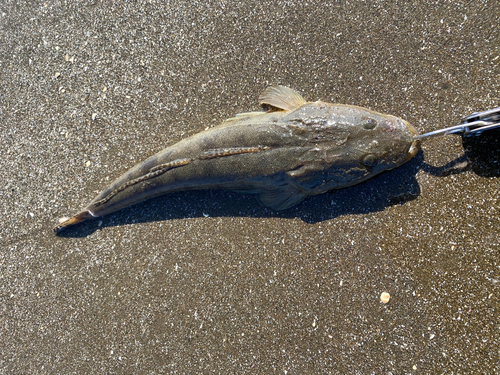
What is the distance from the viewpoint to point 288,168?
3080 mm

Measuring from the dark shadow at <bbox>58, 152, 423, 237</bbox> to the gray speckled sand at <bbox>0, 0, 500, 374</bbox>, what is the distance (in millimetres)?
20

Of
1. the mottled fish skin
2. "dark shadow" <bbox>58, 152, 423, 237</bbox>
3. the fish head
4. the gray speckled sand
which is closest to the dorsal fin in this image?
the mottled fish skin

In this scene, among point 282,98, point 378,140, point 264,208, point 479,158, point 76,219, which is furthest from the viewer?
point 76,219

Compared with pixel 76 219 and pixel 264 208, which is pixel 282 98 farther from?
pixel 76 219

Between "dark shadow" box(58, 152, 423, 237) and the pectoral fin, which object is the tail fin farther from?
the pectoral fin

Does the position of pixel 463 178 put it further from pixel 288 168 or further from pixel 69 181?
pixel 69 181

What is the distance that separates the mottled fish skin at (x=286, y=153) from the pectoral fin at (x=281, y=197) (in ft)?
0.04

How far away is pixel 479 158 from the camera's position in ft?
10.1

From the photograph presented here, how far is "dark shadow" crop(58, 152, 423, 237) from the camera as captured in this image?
10.6 ft

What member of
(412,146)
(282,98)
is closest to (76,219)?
(282,98)

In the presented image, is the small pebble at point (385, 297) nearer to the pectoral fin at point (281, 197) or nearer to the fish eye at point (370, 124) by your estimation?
the pectoral fin at point (281, 197)

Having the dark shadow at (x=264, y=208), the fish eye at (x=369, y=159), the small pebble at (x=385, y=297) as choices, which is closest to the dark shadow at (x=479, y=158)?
the dark shadow at (x=264, y=208)

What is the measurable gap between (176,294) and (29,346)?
6.91 ft

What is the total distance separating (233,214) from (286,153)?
1.02 metres
